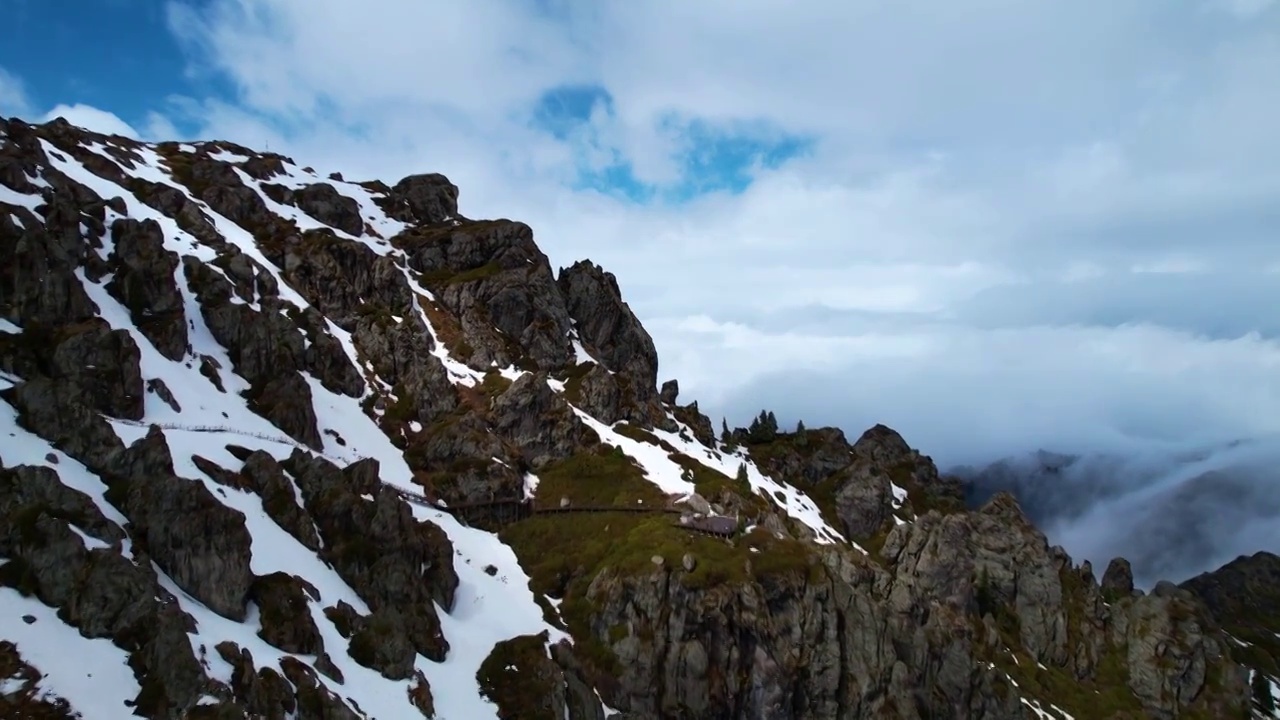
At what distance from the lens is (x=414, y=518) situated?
84562mm

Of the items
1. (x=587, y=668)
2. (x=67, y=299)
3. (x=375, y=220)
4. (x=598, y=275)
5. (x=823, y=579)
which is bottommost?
(x=587, y=668)

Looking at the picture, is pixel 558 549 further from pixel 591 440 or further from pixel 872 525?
pixel 872 525

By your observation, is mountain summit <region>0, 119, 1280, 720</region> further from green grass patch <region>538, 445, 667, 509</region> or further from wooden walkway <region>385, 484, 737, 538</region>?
green grass patch <region>538, 445, 667, 509</region>

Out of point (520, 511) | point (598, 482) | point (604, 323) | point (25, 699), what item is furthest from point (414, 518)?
point (604, 323)

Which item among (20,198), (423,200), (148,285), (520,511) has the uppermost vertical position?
(423,200)

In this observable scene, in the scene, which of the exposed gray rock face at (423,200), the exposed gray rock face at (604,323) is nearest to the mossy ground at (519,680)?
the exposed gray rock face at (604,323)

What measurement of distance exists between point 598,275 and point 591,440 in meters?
54.3

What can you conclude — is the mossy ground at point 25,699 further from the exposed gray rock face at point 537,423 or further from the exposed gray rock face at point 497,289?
the exposed gray rock face at point 497,289

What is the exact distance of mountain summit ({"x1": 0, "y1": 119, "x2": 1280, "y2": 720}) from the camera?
55.2 metres

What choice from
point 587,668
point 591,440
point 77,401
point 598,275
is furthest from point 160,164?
point 587,668

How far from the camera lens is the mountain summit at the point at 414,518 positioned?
55188mm

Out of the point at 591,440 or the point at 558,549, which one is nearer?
the point at 558,549

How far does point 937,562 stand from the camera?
432ft

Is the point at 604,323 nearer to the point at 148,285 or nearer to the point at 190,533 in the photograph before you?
the point at 148,285
